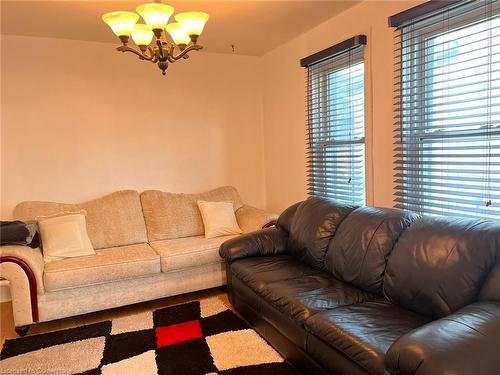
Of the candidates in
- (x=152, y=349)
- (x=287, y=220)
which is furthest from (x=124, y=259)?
(x=287, y=220)

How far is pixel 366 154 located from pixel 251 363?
178cm

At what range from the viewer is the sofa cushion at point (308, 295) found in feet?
6.77

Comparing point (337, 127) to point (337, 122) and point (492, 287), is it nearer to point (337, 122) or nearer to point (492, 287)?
point (337, 122)

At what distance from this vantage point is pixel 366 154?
304cm

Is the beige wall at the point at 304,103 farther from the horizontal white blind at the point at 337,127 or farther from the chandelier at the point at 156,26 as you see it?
the chandelier at the point at 156,26

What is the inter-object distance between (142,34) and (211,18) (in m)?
1.01

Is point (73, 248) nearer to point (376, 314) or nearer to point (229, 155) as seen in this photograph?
point (229, 155)

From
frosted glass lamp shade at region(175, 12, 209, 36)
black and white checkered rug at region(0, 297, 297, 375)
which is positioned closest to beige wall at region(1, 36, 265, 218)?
black and white checkered rug at region(0, 297, 297, 375)

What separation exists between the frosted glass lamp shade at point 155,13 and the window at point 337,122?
1.54m

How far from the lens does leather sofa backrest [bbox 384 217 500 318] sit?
5.89 ft

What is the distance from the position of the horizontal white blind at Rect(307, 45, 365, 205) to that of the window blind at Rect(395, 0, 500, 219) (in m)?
0.45

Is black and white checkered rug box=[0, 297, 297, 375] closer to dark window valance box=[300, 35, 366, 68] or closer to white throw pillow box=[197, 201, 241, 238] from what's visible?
white throw pillow box=[197, 201, 241, 238]

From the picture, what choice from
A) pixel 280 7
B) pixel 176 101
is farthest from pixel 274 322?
pixel 176 101

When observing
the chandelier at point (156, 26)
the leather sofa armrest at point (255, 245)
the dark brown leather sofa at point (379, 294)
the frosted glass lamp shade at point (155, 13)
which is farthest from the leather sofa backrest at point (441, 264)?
the frosted glass lamp shade at point (155, 13)
